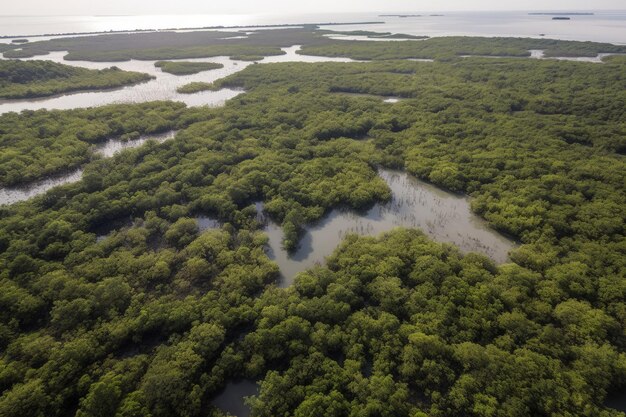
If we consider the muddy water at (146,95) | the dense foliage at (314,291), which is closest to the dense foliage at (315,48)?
the muddy water at (146,95)

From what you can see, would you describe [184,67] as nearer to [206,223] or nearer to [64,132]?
[64,132]

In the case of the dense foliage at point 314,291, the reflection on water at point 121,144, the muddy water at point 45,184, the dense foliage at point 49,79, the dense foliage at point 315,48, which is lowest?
the dense foliage at point 314,291

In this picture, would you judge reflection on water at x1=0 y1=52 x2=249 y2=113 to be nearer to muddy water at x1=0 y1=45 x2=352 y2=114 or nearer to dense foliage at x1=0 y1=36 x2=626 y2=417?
muddy water at x1=0 y1=45 x2=352 y2=114

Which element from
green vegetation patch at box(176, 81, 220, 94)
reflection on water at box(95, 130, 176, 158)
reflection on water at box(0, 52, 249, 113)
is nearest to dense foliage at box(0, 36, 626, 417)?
reflection on water at box(95, 130, 176, 158)

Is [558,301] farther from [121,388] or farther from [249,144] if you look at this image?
[249,144]

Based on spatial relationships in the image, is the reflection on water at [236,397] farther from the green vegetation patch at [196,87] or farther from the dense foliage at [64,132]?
the green vegetation patch at [196,87]
